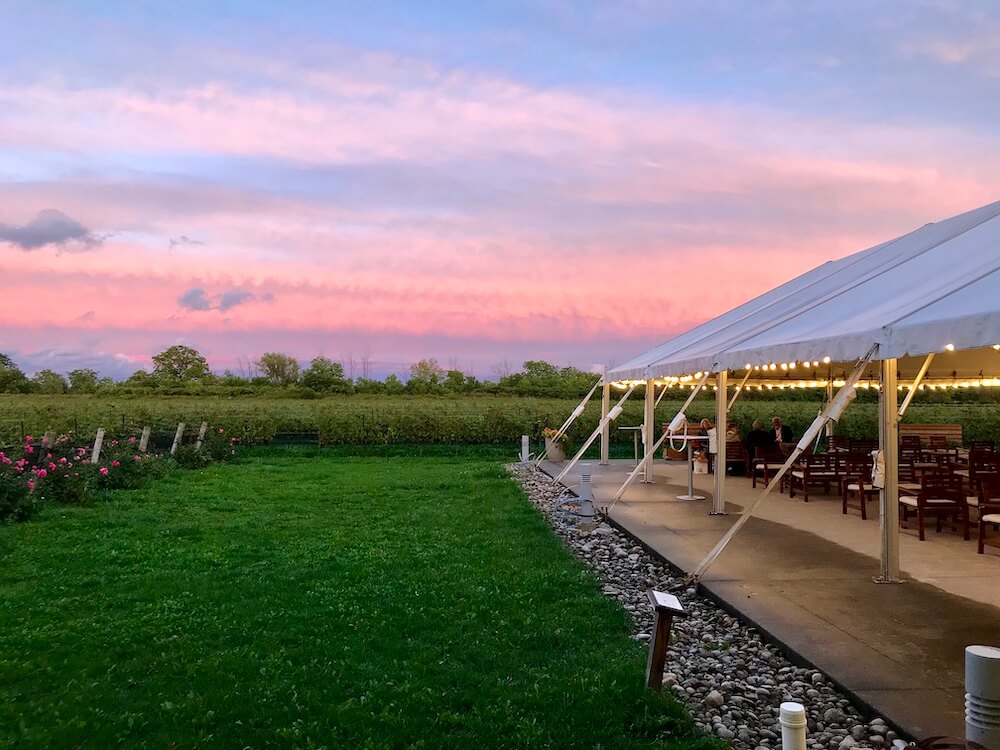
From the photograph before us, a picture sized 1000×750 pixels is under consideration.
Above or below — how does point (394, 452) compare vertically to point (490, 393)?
below

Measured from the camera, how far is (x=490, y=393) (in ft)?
101

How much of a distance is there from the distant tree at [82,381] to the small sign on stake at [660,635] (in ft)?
104

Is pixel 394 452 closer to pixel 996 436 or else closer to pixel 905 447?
pixel 905 447

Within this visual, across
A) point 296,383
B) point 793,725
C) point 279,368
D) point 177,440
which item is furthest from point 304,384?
point 793,725

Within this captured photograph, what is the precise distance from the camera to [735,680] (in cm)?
393

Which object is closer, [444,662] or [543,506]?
[444,662]

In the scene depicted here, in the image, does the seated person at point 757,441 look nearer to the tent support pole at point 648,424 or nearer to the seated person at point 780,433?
the seated person at point 780,433

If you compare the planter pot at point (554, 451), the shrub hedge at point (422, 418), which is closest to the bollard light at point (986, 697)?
the planter pot at point (554, 451)

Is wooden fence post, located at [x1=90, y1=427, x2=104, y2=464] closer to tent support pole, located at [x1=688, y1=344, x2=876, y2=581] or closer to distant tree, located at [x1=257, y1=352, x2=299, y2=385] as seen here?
tent support pole, located at [x1=688, y1=344, x2=876, y2=581]

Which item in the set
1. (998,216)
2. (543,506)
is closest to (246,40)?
(543,506)

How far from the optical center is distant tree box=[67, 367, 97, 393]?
99.9 ft

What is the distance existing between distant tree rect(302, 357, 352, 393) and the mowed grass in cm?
2359

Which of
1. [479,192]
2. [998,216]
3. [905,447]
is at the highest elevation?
[479,192]

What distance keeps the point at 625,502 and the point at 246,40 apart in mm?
8585
